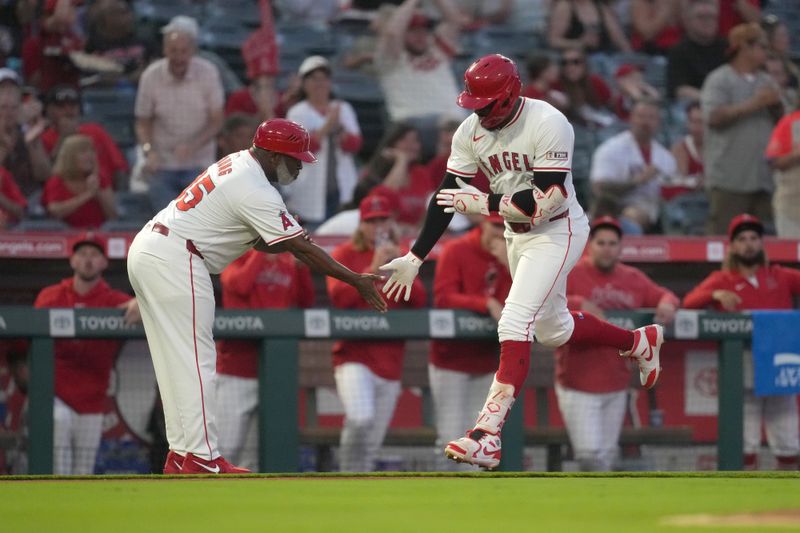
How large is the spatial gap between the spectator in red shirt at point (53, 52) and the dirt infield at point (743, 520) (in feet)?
25.1

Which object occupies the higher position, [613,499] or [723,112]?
[723,112]

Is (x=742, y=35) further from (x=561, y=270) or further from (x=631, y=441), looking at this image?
(x=561, y=270)

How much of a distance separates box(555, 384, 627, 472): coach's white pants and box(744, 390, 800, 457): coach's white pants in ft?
3.06

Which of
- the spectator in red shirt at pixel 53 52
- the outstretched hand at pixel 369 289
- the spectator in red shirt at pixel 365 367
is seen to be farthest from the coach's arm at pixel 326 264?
the spectator in red shirt at pixel 53 52

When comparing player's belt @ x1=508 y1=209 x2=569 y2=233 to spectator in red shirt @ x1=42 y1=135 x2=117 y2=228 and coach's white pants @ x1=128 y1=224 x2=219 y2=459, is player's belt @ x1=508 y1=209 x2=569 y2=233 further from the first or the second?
spectator in red shirt @ x1=42 y1=135 x2=117 y2=228

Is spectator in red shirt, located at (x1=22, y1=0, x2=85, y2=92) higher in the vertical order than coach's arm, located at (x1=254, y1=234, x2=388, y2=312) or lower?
higher

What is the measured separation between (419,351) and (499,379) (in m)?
2.83

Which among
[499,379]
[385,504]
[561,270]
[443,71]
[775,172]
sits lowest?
[385,504]

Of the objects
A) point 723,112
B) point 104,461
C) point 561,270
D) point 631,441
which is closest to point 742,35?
point 723,112

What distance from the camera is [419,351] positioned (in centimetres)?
903

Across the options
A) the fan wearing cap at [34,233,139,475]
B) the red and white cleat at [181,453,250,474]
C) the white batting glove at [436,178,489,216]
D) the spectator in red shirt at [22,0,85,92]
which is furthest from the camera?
the spectator in red shirt at [22,0,85,92]

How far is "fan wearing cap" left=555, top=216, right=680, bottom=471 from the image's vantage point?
848 centimetres

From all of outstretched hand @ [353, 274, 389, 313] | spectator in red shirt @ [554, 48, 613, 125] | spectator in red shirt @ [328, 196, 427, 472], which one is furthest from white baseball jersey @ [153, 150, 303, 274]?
spectator in red shirt @ [554, 48, 613, 125]

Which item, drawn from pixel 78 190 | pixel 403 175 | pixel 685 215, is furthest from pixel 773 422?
pixel 78 190
